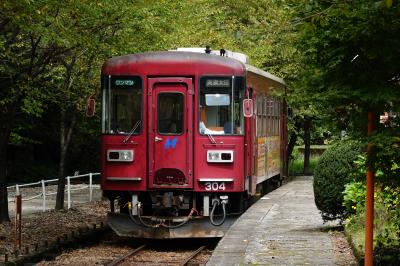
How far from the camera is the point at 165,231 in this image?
14.8 m

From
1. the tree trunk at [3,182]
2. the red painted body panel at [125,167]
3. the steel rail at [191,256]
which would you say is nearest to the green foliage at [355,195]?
the steel rail at [191,256]

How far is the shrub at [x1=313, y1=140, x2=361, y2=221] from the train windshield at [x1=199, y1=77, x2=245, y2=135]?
3.22 metres

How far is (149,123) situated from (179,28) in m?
8.09

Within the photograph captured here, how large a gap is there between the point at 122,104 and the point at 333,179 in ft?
16.0

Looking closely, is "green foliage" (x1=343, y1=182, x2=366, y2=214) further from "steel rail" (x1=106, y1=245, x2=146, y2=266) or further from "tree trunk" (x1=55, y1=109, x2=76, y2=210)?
"tree trunk" (x1=55, y1=109, x2=76, y2=210)

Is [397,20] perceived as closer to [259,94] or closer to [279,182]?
[259,94]

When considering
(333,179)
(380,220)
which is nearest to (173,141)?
(333,179)

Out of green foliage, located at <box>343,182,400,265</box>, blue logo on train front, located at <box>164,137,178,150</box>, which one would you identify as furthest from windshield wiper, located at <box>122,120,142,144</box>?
green foliage, located at <box>343,182,400,265</box>

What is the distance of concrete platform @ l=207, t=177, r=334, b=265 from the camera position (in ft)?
33.1

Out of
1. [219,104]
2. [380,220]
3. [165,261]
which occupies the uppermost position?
[219,104]

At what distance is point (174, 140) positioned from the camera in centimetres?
1501

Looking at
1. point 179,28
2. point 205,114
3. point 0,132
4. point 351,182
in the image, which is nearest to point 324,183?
point 351,182

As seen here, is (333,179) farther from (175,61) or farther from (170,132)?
(175,61)

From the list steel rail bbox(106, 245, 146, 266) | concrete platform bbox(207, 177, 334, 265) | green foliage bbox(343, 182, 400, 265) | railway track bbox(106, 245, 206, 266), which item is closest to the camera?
green foliage bbox(343, 182, 400, 265)
